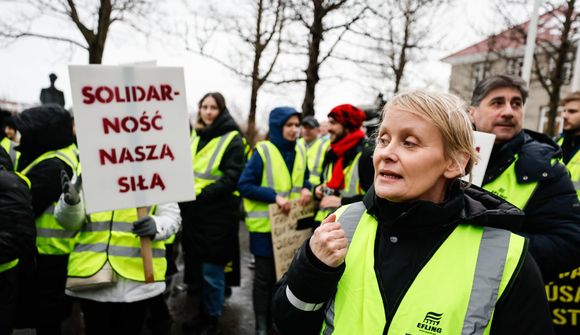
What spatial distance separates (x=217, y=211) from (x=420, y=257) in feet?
9.14

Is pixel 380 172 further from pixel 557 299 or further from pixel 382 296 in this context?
pixel 557 299

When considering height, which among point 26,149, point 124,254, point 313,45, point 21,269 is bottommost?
point 21,269

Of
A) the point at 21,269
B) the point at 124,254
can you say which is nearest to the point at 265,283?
the point at 124,254

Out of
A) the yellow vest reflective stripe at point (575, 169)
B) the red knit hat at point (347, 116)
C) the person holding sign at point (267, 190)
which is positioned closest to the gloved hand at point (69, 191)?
the person holding sign at point (267, 190)

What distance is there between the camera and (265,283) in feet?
11.6

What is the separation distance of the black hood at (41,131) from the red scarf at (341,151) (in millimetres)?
2091

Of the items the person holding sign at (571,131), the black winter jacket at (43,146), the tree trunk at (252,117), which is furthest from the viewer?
the tree trunk at (252,117)

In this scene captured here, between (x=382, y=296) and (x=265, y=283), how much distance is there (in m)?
2.51

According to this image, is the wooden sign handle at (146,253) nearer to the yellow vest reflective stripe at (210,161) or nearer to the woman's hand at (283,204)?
the yellow vest reflective stripe at (210,161)

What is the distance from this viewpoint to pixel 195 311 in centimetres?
428

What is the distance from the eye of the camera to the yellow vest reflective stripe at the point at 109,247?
94.3 inches

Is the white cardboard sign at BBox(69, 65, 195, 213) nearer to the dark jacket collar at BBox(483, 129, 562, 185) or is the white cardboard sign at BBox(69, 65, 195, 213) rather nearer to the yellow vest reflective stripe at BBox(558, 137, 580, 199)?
the dark jacket collar at BBox(483, 129, 562, 185)

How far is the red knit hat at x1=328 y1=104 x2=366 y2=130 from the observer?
3.38 meters

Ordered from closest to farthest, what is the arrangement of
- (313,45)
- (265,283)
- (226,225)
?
(265,283) < (226,225) < (313,45)
